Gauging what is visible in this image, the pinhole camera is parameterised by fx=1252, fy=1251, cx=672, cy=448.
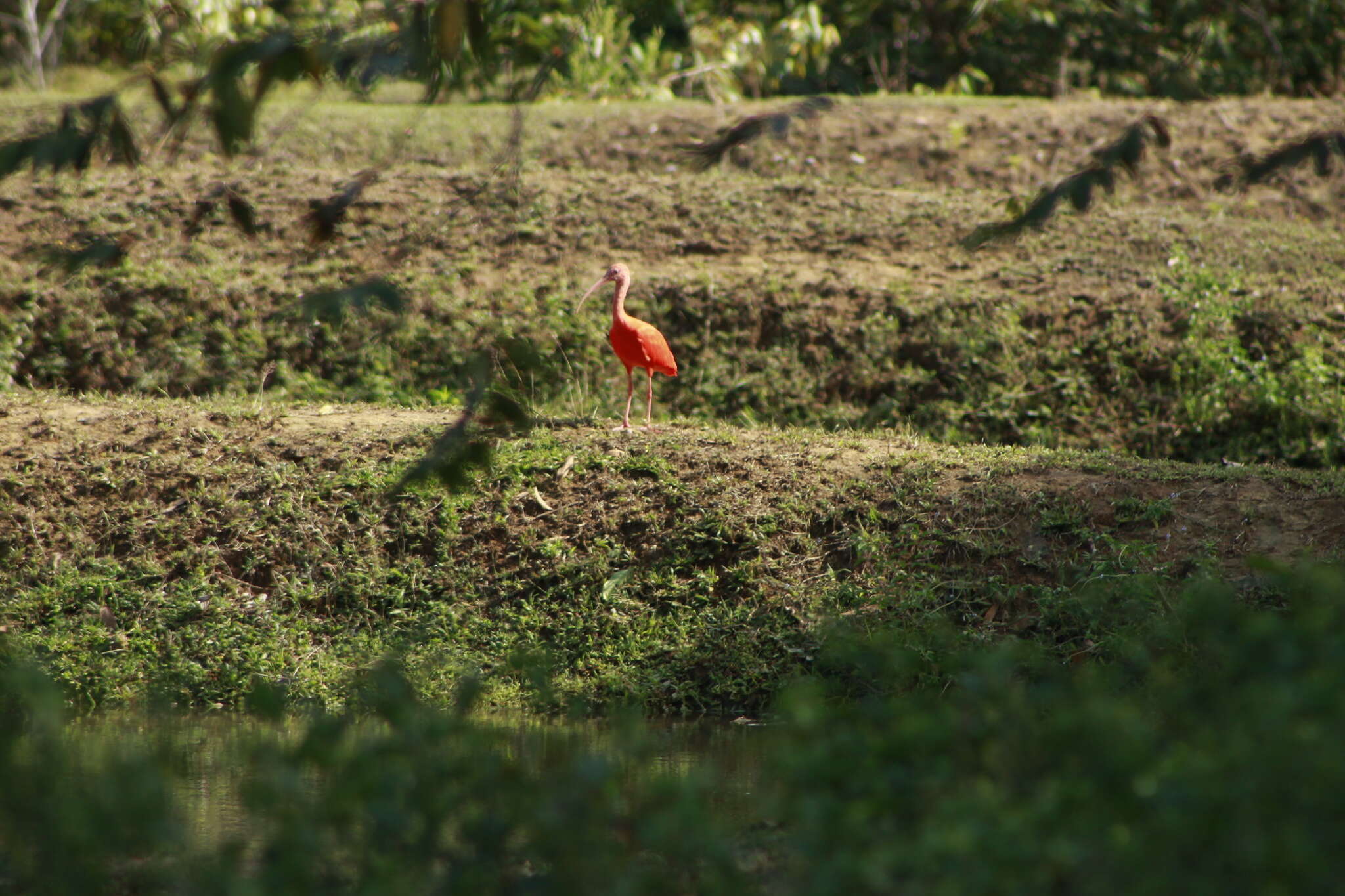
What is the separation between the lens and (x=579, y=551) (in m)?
6.11

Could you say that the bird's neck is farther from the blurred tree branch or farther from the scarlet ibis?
the blurred tree branch

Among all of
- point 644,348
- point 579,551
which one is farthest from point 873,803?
point 644,348

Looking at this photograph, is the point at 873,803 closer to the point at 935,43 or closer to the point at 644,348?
the point at 644,348

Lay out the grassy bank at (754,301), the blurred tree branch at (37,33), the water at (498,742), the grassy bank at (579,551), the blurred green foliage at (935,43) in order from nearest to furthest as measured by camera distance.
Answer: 1. the water at (498,742)
2. the grassy bank at (579,551)
3. the grassy bank at (754,301)
4. the blurred green foliage at (935,43)
5. the blurred tree branch at (37,33)

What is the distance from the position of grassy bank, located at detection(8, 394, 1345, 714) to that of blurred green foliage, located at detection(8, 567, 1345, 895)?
8.12 feet

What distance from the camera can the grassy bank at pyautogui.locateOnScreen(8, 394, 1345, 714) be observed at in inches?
220

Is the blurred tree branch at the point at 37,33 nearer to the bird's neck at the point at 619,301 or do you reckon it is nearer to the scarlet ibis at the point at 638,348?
the bird's neck at the point at 619,301

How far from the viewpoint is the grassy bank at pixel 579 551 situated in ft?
18.4

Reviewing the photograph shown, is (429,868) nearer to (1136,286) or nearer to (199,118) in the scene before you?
(199,118)

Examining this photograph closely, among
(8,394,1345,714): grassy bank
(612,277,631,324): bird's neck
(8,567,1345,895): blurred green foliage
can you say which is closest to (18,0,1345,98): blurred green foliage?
(612,277,631,324): bird's neck


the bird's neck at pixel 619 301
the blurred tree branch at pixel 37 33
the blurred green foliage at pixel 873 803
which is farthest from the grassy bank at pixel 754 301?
the blurred green foliage at pixel 873 803

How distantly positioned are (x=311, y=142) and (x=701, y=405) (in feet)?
16.8

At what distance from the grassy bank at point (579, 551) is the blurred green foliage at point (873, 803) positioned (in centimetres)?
247

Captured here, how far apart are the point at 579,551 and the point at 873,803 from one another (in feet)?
12.2
